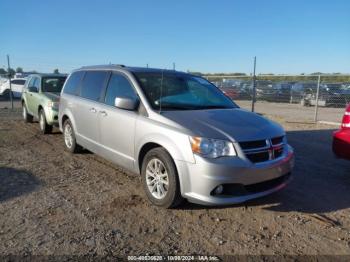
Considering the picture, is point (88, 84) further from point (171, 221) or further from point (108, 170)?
point (171, 221)

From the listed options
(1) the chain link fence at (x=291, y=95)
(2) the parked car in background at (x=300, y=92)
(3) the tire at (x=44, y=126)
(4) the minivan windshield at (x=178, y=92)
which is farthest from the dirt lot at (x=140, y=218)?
(2) the parked car in background at (x=300, y=92)

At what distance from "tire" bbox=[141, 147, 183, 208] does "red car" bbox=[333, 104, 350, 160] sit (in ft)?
9.25

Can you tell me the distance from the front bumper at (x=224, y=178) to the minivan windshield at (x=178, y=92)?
3.81ft

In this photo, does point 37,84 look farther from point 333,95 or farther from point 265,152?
point 333,95

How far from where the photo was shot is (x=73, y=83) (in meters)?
7.04

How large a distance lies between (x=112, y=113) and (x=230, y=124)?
193cm

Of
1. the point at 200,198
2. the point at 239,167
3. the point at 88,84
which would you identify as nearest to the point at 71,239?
the point at 200,198

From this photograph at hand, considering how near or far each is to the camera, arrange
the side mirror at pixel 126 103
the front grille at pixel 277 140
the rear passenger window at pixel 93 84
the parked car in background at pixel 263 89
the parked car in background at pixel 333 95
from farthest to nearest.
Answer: the parked car in background at pixel 263 89
the parked car in background at pixel 333 95
the rear passenger window at pixel 93 84
the side mirror at pixel 126 103
the front grille at pixel 277 140

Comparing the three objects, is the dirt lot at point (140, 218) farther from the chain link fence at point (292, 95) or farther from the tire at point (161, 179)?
the chain link fence at point (292, 95)

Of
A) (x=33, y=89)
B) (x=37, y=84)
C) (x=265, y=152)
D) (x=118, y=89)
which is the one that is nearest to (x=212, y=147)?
(x=265, y=152)

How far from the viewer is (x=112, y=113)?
527 centimetres

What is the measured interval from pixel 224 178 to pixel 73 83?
4407 millimetres

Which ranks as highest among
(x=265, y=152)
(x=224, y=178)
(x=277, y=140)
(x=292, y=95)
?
(x=277, y=140)

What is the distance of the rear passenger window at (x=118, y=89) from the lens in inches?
200
